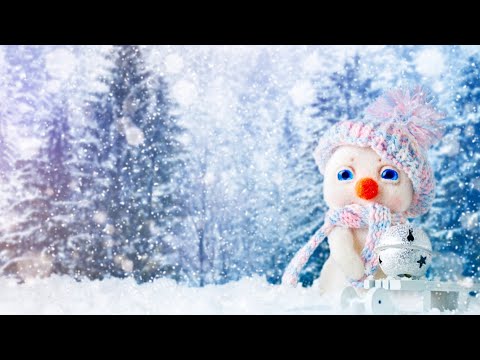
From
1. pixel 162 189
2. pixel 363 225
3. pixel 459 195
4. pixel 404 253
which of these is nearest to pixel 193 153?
pixel 162 189

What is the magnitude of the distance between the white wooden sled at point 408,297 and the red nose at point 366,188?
464 mm

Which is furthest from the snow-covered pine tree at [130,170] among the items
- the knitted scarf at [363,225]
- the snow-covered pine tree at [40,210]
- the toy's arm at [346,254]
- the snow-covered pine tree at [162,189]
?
the toy's arm at [346,254]

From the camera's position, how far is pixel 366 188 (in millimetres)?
2418

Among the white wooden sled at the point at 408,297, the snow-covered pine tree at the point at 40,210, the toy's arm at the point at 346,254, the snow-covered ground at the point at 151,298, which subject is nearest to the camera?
the white wooden sled at the point at 408,297

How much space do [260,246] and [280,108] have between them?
62 cm

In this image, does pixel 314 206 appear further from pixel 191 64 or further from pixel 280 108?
pixel 191 64

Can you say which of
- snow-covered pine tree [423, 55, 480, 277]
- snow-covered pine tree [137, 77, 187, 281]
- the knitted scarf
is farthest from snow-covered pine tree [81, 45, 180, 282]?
snow-covered pine tree [423, 55, 480, 277]

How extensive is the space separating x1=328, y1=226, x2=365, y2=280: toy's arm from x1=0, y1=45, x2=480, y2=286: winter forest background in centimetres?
77

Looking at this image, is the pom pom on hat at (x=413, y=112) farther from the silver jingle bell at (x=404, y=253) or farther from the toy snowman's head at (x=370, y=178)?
the silver jingle bell at (x=404, y=253)

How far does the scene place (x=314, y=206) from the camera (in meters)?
3.27

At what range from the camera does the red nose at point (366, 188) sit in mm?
2418

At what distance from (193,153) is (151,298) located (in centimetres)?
91

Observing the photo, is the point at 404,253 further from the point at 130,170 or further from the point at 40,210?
the point at 40,210

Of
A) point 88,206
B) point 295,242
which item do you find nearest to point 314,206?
point 295,242
